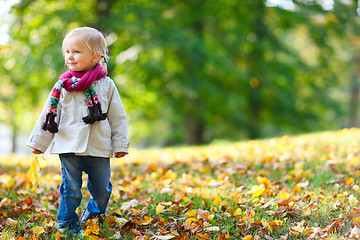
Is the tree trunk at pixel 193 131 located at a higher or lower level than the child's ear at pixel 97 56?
lower

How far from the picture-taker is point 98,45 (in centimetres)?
268

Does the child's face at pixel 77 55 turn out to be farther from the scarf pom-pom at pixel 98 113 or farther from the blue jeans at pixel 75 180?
the blue jeans at pixel 75 180

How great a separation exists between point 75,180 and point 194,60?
310 inches

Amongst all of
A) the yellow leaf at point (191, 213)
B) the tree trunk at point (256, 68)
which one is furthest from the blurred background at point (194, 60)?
the yellow leaf at point (191, 213)

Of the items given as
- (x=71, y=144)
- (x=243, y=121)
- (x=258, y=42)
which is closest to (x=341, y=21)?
(x=258, y=42)

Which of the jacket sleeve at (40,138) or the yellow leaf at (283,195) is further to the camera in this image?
the yellow leaf at (283,195)

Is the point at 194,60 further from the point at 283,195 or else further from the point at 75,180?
the point at 75,180

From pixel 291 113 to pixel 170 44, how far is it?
6.81 m

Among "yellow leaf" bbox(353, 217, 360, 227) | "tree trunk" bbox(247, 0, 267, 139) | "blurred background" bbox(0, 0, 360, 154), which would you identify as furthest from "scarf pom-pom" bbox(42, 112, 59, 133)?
"tree trunk" bbox(247, 0, 267, 139)

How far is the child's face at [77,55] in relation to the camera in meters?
2.60

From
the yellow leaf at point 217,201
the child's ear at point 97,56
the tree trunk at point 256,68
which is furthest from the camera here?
the tree trunk at point 256,68

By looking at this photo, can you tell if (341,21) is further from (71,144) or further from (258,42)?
(71,144)

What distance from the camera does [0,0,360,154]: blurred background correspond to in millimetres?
8781

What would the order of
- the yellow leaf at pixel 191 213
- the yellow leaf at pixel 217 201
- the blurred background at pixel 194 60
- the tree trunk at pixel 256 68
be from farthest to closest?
the tree trunk at pixel 256 68 → the blurred background at pixel 194 60 → the yellow leaf at pixel 217 201 → the yellow leaf at pixel 191 213
